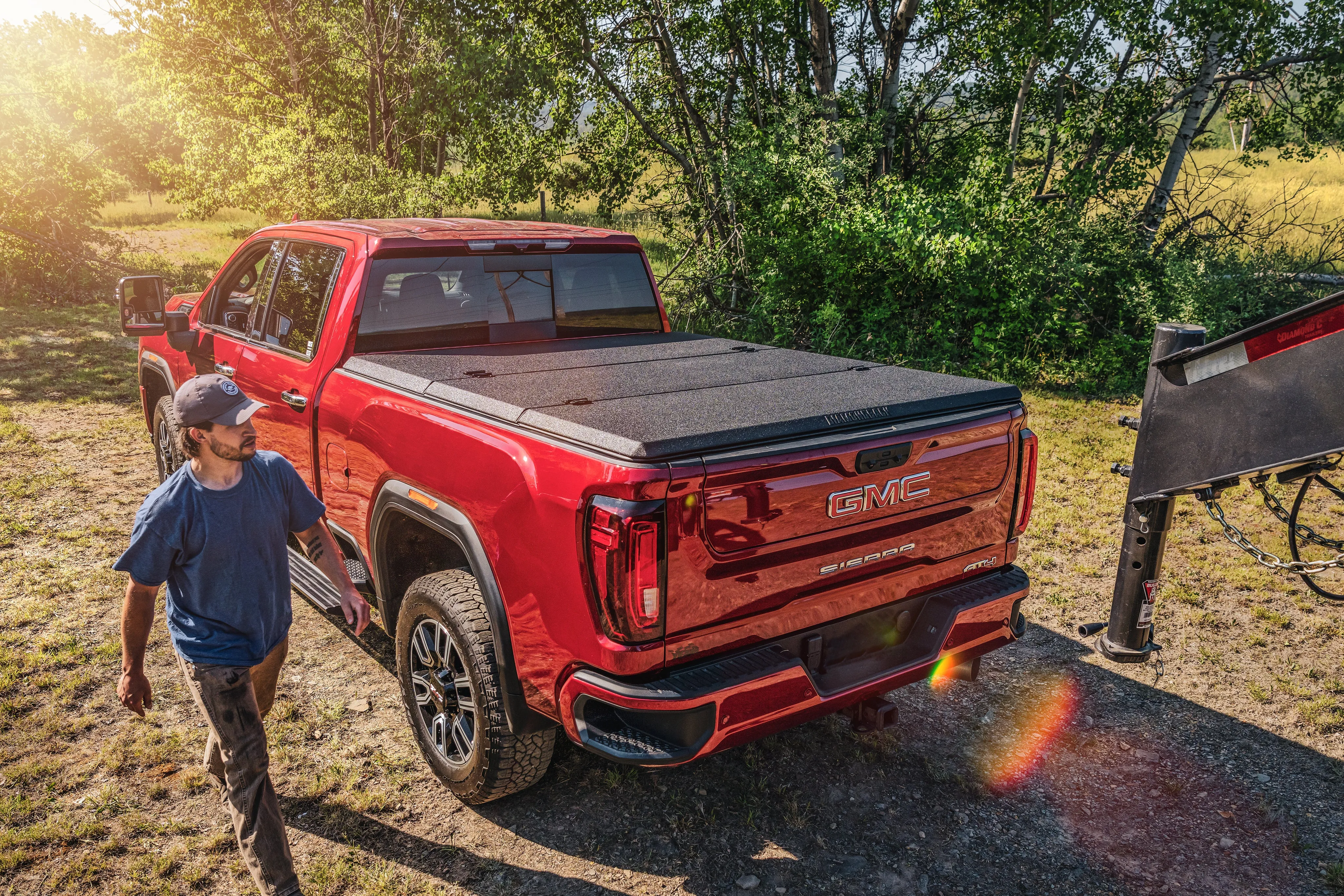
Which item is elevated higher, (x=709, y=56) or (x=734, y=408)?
(x=709, y=56)

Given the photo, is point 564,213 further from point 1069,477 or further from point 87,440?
point 1069,477

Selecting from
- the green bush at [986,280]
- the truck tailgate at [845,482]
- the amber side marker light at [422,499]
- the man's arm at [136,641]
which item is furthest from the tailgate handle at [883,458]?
the green bush at [986,280]

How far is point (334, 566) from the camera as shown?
9.78ft

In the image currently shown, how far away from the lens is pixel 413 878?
298 centimetres

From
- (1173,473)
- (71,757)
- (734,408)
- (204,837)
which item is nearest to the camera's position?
(734,408)

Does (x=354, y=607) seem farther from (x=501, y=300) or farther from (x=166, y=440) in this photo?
(x=166, y=440)

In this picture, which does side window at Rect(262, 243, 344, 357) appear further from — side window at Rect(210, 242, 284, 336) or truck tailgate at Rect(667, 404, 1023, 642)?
truck tailgate at Rect(667, 404, 1023, 642)

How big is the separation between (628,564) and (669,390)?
1149 mm

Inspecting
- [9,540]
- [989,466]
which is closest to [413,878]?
[989,466]

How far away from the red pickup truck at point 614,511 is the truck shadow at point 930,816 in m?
0.32

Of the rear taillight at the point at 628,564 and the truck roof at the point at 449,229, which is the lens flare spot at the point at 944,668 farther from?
the truck roof at the point at 449,229

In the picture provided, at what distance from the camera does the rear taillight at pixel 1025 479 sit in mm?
3352

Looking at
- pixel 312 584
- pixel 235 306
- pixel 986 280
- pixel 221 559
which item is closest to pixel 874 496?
pixel 221 559

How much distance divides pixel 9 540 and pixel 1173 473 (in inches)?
281
